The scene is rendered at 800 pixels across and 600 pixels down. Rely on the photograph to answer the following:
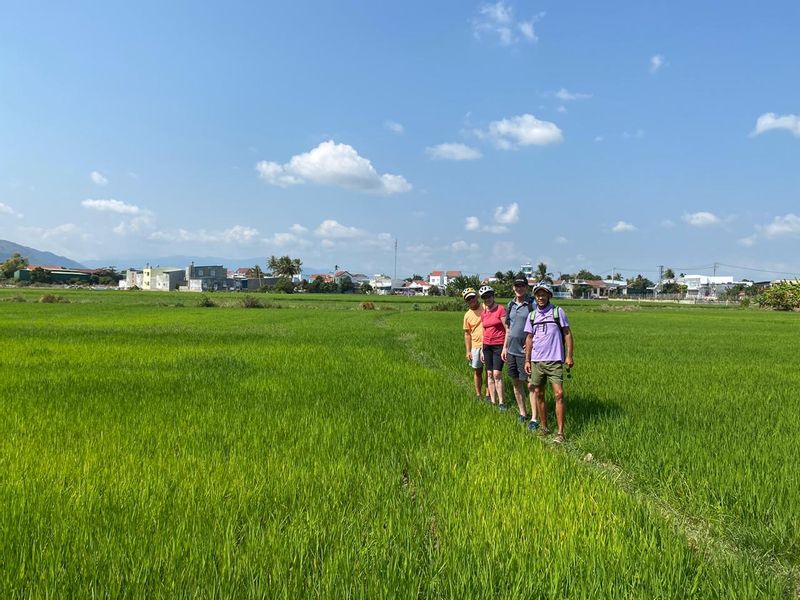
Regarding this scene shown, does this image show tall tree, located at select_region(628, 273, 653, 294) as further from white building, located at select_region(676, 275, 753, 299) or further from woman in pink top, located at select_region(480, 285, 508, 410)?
woman in pink top, located at select_region(480, 285, 508, 410)

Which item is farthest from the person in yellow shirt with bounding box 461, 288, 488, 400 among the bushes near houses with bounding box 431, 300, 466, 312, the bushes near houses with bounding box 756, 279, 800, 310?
the bushes near houses with bounding box 756, 279, 800, 310

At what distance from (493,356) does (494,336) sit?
0.28 metres

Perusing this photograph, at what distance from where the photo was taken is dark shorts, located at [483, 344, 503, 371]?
20.9ft

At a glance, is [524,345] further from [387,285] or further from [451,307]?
[387,285]

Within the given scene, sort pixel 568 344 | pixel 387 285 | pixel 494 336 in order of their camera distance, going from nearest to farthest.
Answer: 1. pixel 568 344
2. pixel 494 336
3. pixel 387 285

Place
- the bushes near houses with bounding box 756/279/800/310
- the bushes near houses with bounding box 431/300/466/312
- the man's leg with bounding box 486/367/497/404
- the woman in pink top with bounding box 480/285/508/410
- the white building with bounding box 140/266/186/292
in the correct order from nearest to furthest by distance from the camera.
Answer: the woman in pink top with bounding box 480/285/508/410 < the man's leg with bounding box 486/367/497/404 < the bushes near houses with bounding box 431/300/466/312 < the bushes near houses with bounding box 756/279/800/310 < the white building with bounding box 140/266/186/292

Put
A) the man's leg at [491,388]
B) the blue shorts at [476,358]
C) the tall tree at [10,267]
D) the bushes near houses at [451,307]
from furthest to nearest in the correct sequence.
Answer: the tall tree at [10,267]
the bushes near houses at [451,307]
the blue shorts at [476,358]
the man's leg at [491,388]

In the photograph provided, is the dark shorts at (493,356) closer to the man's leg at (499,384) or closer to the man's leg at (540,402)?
the man's leg at (499,384)

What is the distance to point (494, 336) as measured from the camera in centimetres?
638

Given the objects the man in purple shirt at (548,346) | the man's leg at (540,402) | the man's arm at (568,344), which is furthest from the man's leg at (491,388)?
the man's arm at (568,344)

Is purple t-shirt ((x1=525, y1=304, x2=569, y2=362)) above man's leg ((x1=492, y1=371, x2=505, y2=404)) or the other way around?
above

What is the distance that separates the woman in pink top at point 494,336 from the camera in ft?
20.8

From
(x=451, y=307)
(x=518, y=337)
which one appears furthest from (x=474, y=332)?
(x=451, y=307)

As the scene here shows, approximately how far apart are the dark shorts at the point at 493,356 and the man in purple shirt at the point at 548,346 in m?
1.03
